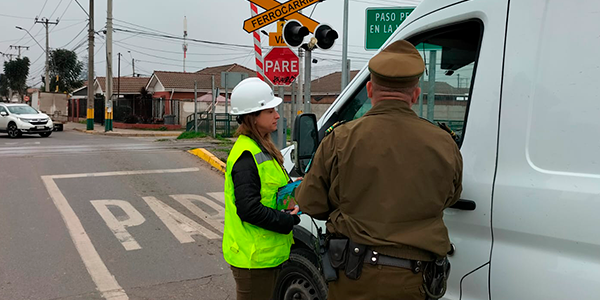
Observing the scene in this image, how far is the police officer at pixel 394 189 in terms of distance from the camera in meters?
1.88

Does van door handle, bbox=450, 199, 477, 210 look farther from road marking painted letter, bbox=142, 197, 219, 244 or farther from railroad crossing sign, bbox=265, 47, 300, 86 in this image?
railroad crossing sign, bbox=265, 47, 300, 86

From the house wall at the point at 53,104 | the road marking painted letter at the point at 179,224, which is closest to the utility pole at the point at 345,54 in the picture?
the road marking painted letter at the point at 179,224

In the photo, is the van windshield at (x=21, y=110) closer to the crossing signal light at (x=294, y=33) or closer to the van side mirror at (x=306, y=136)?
the crossing signal light at (x=294, y=33)

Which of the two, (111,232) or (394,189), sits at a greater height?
(394,189)

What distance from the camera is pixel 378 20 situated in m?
7.14

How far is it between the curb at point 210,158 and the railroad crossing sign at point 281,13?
4.42 metres

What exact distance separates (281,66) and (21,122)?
17576 mm

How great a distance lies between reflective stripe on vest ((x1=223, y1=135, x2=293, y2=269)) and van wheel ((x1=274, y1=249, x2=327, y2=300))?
341 mm

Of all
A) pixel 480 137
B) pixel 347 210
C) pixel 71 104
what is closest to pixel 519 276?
pixel 480 137

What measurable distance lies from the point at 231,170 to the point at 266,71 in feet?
17.9

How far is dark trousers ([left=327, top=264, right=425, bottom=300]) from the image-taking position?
1.91 meters

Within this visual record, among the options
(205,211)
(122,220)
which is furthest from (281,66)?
(122,220)

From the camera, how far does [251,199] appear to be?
2.57 metres

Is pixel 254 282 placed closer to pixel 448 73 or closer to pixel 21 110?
pixel 448 73
